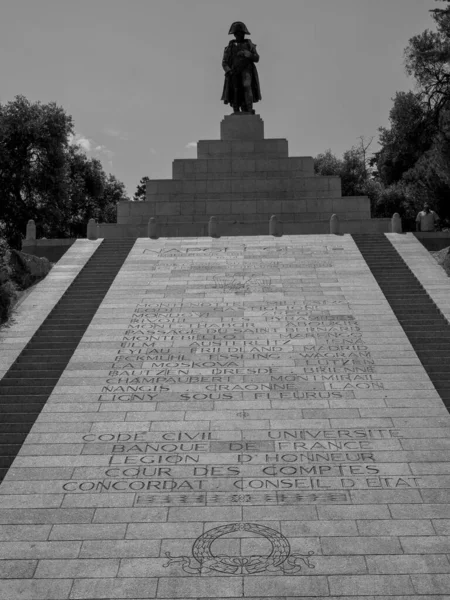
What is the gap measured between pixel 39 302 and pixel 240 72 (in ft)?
62.2

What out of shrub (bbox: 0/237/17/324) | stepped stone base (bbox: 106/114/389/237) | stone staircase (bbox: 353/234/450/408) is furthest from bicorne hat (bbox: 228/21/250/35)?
shrub (bbox: 0/237/17/324)

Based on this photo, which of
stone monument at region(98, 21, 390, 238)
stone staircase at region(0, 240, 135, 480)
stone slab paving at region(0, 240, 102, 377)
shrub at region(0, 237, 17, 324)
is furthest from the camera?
stone monument at region(98, 21, 390, 238)

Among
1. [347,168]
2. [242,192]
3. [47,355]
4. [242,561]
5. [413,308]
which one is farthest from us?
[347,168]

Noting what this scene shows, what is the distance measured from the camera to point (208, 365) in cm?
1752

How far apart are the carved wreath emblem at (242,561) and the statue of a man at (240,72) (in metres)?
28.5

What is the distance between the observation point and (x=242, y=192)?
3431cm

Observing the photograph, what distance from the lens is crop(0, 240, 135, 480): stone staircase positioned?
15070 millimetres

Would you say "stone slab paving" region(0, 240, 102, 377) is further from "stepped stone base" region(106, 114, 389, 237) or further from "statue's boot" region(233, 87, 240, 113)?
"statue's boot" region(233, 87, 240, 113)

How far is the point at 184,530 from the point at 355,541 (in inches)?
104

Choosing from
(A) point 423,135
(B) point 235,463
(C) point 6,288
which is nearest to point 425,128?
(A) point 423,135

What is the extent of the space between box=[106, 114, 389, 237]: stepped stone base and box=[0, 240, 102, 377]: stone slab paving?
4.59 meters

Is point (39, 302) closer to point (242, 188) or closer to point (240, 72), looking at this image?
point (242, 188)

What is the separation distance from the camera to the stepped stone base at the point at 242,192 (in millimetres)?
32844

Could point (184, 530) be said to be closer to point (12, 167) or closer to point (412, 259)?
point (412, 259)
